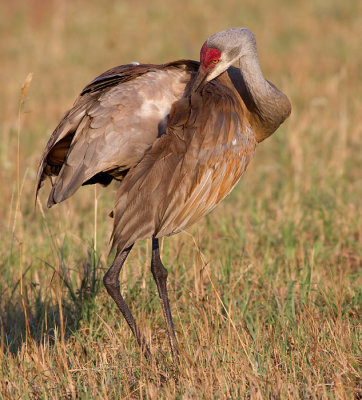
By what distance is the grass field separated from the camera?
124 inches

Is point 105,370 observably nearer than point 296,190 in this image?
Yes

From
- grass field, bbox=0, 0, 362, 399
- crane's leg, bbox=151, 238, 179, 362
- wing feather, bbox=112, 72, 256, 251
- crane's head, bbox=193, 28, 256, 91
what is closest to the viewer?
grass field, bbox=0, 0, 362, 399

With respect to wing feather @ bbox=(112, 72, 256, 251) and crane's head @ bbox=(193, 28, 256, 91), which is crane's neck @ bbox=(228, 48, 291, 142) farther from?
wing feather @ bbox=(112, 72, 256, 251)

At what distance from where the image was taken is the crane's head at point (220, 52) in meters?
3.46

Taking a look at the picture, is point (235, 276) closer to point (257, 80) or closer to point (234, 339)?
point (234, 339)

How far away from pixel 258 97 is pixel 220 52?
40cm

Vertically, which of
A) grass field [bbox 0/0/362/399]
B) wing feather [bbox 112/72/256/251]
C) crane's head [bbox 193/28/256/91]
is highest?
crane's head [bbox 193/28/256/91]

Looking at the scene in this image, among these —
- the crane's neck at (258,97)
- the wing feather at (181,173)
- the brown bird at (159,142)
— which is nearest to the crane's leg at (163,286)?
the brown bird at (159,142)

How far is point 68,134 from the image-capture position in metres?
3.57

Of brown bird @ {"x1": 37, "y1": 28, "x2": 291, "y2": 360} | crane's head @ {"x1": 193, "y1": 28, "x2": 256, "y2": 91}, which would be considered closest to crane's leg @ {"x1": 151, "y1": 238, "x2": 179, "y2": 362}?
brown bird @ {"x1": 37, "y1": 28, "x2": 291, "y2": 360}

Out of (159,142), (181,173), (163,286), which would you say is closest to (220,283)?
(163,286)

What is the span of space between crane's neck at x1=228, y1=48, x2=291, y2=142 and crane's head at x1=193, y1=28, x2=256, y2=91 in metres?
0.09

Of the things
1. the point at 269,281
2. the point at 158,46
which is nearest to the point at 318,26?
the point at 158,46

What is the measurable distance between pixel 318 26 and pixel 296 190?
27.1 feet
